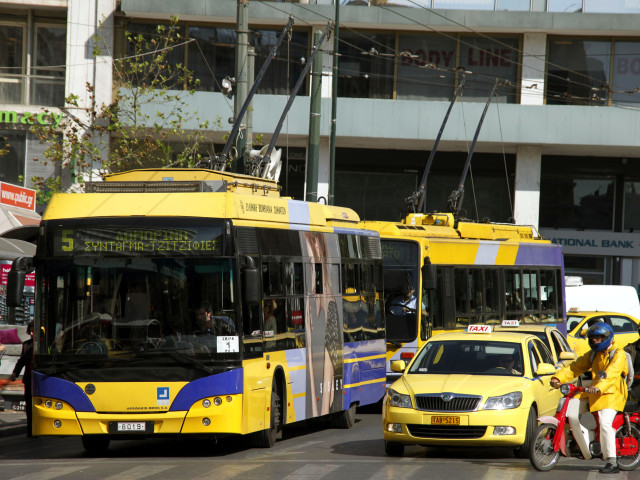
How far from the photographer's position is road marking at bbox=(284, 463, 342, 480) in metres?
10.8

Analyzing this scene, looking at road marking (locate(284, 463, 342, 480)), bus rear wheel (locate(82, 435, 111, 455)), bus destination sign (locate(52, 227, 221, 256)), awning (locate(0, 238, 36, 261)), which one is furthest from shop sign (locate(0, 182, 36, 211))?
road marking (locate(284, 463, 342, 480))

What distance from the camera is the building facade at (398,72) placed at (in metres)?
35.4

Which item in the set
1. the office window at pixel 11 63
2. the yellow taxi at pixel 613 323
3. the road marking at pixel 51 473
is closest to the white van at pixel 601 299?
the yellow taxi at pixel 613 323

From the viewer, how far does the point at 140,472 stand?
11.2 meters

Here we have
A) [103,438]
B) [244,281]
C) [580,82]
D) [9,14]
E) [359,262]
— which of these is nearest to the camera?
[244,281]

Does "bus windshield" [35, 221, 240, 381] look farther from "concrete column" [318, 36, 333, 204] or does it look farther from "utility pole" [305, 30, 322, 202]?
"concrete column" [318, 36, 333, 204]

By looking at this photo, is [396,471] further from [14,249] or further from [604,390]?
[14,249]

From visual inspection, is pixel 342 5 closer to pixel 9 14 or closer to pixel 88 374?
pixel 9 14

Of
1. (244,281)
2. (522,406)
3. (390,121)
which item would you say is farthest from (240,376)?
(390,121)

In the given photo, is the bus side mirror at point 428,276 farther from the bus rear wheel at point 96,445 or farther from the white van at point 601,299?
the white van at point 601,299

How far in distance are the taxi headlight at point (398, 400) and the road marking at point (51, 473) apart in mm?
3308

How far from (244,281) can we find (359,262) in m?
5.16

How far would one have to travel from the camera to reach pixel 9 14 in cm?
3547

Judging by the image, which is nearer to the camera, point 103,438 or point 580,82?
point 103,438
